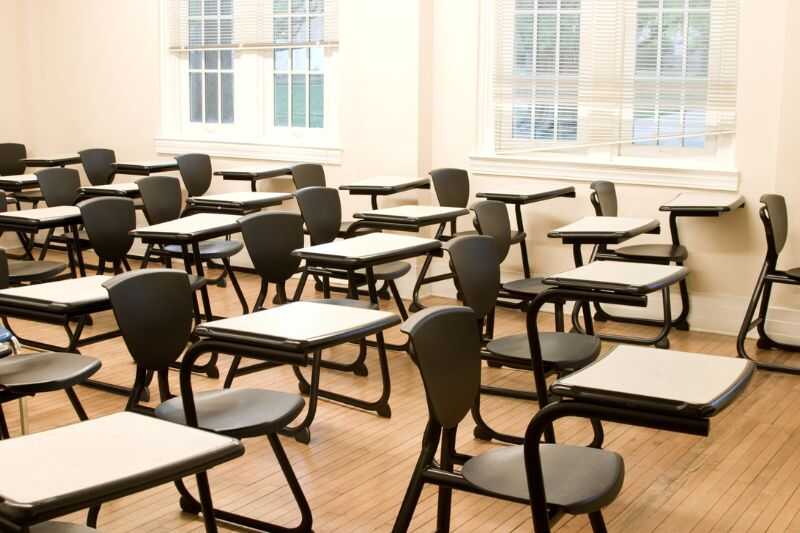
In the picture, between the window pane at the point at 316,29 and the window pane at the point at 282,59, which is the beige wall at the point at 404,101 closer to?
the window pane at the point at 316,29

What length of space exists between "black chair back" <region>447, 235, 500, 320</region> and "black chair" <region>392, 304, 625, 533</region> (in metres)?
0.92

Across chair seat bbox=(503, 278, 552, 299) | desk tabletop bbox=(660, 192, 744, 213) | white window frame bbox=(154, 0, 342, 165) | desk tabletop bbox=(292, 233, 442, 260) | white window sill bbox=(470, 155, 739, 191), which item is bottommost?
chair seat bbox=(503, 278, 552, 299)

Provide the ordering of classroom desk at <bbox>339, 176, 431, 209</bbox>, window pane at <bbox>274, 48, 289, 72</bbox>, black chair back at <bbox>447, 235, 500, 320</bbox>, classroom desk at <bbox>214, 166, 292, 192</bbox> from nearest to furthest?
1. black chair back at <bbox>447, 235, 500, 320</bbox>
2. classroom desk at <bbox>339, 176, 431, 209</bbox>
3. classroom desk at <bbox>214, 166, 292, 192</bbox>
4. window pane at <bbox>274, 48, 289, 72</bbox>

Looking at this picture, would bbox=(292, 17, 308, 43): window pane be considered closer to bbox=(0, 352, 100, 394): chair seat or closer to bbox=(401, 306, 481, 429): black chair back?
bbox=(0, 352, 100, 394): chair seat

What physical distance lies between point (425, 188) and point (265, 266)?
252 centimetres

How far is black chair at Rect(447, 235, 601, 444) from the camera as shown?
13.1 ft

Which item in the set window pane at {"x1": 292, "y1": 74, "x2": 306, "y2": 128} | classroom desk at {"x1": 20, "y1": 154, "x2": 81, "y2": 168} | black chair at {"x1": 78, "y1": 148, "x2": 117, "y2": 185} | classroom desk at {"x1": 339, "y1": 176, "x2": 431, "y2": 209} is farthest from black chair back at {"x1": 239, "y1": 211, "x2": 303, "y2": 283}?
classroom desk at {"x1": 20, "y1": 154, "x2": 81, "y2": 168}

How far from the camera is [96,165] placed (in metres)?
8.95

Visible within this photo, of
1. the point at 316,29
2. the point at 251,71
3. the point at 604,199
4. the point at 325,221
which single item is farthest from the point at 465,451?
the point at 251,71

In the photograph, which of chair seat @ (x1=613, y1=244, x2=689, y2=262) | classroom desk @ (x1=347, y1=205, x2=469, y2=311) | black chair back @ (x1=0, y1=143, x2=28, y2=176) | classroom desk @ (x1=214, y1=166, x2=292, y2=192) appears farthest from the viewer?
black chair back @ (x1=0, y1=143, x2=28, y2=176)

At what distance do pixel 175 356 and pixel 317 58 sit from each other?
495 cm

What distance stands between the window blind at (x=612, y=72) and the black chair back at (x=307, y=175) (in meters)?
1.31

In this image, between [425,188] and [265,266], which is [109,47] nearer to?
[425,188]

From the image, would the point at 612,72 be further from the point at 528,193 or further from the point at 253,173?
the point at 253,173
